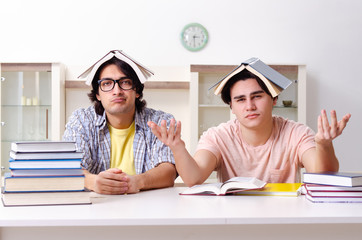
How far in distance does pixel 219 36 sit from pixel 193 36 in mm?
267

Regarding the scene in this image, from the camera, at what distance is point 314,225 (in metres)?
1.35

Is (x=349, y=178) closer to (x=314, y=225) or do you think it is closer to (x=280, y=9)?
(x=314, y=225)

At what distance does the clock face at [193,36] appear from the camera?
457 centimetres

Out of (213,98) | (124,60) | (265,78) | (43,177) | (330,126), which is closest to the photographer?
(43,177)

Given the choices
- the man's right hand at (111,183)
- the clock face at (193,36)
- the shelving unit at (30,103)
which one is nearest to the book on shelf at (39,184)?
the man's right hand at (111,183)

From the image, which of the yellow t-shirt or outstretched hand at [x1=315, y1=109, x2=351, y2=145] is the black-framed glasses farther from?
outstretched hand at [x1=315, y1=109, x2=351, y2=145]

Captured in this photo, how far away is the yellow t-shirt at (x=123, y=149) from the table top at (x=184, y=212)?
2.00 feet

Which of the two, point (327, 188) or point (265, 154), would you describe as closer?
point (327, 188)

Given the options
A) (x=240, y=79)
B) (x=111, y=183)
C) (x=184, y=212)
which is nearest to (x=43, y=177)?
(x=111, y=183)

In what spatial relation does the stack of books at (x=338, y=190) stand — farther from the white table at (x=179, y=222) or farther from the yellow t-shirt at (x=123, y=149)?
the yellow t-shirt at (x=123, y=149)

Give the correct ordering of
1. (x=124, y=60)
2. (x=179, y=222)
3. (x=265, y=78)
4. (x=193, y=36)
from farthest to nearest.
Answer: (x=193, y=36) < (x=124, y=60) < (x=265, y=78) < (x=179, y=222)

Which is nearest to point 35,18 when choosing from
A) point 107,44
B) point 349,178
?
point 107,44

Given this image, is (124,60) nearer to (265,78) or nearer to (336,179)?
(265,78)

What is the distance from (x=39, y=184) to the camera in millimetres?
1485
